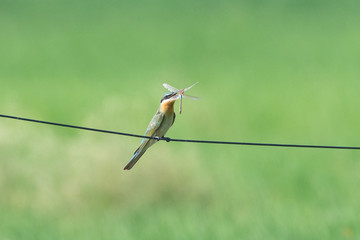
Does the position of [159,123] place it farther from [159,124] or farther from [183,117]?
[183,117]

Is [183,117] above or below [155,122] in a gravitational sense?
above

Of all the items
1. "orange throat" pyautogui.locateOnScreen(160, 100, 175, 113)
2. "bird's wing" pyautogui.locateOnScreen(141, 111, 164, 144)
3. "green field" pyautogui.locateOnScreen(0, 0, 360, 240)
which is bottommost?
"bird's wing" pyautogui.locateOnScreen(141, 111, 164, 144)

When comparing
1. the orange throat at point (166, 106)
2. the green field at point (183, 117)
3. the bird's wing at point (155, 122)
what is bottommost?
the bird's wing at point (155, 122)

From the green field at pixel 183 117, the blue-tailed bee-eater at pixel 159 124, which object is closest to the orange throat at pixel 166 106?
the blue-tailed bee-eater at pixel 159 124

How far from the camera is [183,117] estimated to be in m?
19.0

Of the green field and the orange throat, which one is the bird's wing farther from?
the green field

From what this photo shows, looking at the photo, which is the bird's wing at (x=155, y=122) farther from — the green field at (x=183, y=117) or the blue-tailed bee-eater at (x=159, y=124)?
the green field at (x=183, y=117)

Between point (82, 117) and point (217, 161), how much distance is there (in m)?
3.46

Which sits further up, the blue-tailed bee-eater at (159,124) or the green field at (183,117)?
the green field at (183,117)

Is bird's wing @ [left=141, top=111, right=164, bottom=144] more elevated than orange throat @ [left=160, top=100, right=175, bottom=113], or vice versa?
orange throat @ [left=160, top=100, right=175, bottom=113]

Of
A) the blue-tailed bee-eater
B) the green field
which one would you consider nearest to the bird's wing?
the blue-tailed bee-eater

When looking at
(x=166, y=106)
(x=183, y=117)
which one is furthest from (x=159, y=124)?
(x=183, y=117)

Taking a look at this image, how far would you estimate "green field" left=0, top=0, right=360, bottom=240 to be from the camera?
1257 centimetres

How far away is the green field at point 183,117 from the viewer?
12570 mm
